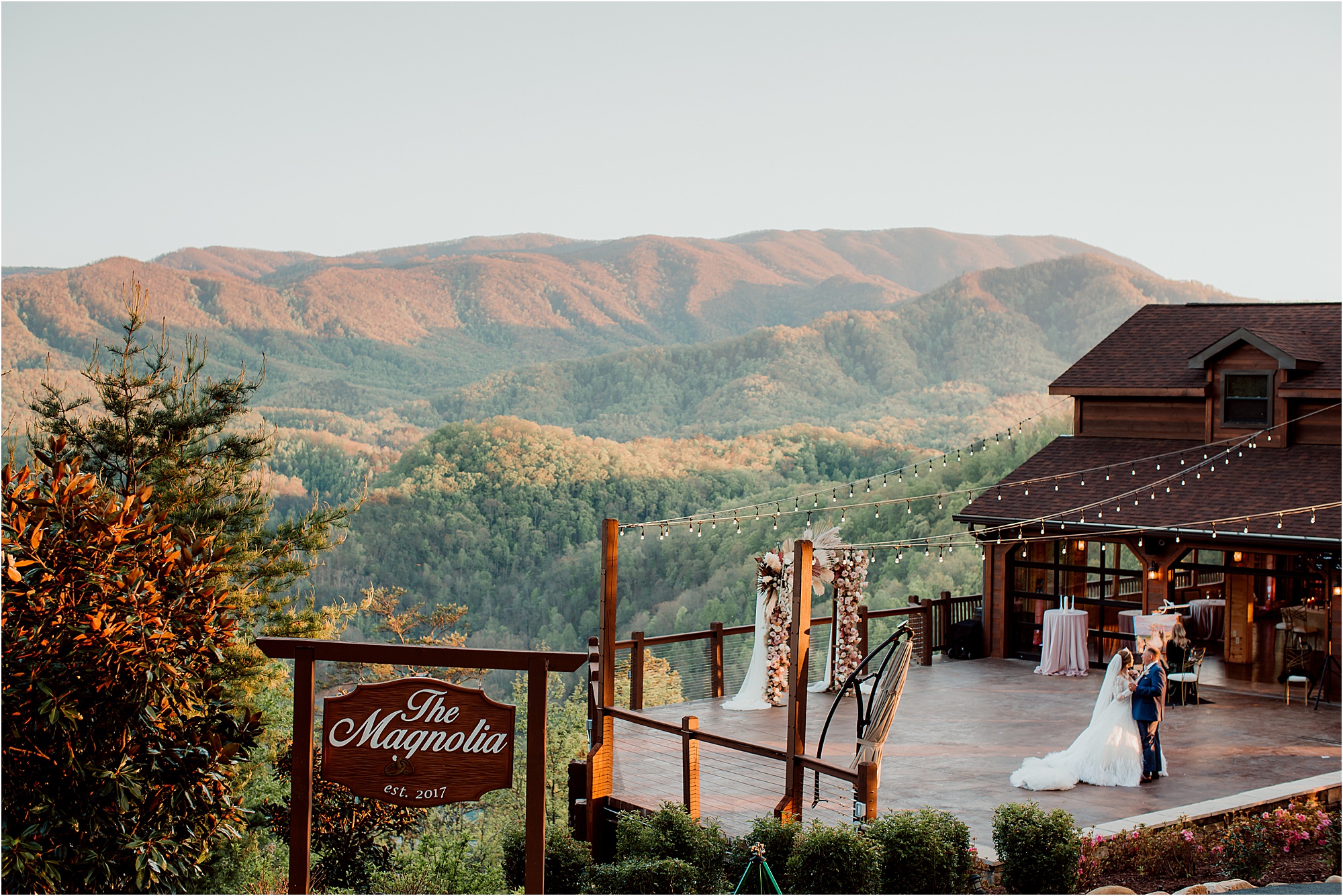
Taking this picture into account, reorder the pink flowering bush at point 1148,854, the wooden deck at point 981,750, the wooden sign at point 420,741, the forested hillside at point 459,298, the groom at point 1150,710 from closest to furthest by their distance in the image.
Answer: the wooden sign at point 420,741
the pink flowering bush at point 1148,854
the wooden deck at point 981,750
the groom at point 1150,710
the forested hillside at point 459,298

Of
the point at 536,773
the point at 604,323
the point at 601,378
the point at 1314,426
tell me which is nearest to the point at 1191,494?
the point at 1314,426

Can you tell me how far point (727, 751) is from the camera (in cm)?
1152

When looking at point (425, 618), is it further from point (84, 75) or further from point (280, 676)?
point (84, 75)

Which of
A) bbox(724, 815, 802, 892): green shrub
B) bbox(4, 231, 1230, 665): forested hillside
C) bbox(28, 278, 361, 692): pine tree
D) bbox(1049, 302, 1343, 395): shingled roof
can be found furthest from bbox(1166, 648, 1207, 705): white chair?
bbox(4, 231, 1230, 665): forested hillside

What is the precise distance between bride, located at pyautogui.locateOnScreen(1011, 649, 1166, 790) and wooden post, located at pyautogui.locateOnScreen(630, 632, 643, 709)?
426 cm

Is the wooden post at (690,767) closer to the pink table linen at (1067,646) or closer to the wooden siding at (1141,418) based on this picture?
the pink table linen at (1067,646)

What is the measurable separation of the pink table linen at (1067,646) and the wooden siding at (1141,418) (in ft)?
12.7

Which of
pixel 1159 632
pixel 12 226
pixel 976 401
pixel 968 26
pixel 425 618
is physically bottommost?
pixel 425 618

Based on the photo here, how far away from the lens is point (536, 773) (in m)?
5.77

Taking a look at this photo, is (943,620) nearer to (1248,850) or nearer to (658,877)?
(1248,850)

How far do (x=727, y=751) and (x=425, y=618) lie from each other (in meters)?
33.2

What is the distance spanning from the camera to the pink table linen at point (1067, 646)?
1552cm

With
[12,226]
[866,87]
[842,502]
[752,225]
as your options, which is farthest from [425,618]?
[752,225]

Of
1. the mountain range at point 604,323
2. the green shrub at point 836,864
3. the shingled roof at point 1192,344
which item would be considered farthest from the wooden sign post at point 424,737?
the mountain range at point 604,323
